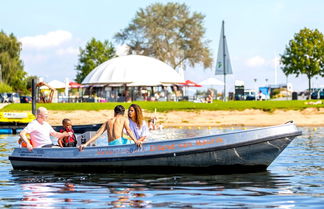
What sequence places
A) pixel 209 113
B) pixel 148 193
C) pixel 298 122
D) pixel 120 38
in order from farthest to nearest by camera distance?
1. pixel 120 38
2. pixel 209 113
3. pixel 298 122
4. pixel 148 193

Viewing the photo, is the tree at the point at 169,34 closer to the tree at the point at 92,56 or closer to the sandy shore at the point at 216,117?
the tree at the point at 92,56

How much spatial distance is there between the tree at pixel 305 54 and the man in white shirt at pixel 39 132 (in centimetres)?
6372

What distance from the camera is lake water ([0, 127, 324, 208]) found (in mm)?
12164

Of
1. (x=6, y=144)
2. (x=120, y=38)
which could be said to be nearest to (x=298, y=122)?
(x=6, y=144)

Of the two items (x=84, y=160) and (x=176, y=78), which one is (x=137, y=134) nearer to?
(x=84, y=160)

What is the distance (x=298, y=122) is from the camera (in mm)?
41219

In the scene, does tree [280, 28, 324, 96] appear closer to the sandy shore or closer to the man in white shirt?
the sandy shore

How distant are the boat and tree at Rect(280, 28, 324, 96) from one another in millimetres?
64008

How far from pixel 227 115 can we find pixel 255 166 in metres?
27.4

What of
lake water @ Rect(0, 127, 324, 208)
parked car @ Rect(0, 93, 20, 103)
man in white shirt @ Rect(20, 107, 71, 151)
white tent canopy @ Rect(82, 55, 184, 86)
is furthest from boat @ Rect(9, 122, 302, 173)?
white tent canopy @ Rect(82, 55, 184, 86)

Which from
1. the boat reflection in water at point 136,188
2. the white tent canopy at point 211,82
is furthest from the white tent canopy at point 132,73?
the boat reflection in water at point 136,188

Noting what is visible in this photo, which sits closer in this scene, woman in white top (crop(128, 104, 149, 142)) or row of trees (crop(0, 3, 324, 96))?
woman in white top (crop(128, 104, 149, 142))

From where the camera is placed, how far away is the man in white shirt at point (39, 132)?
16.6 metres

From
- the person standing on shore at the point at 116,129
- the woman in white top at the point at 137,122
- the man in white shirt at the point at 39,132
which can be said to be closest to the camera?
the person standing on shore at the point at 116,129
